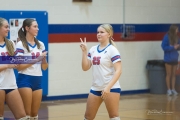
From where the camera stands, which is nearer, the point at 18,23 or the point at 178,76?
the point at 18,23

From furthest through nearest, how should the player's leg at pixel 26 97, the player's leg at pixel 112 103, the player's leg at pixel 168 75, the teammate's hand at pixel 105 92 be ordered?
the player's leg at pixel 168 75, the player's leg at pixel 26 97, the player's leg at pixel 112 103, the teammate's hand at pixel 105 92

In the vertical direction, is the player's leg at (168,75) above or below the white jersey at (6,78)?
below

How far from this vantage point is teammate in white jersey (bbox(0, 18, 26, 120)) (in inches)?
311

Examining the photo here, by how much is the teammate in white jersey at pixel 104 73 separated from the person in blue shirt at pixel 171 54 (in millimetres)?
7129

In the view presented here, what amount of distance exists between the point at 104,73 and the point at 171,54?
24.5 feet

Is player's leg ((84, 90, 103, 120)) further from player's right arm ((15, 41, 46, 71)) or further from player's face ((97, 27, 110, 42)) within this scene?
player's right arm ((15, 41, 46, 71))

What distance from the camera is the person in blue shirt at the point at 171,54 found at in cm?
1465

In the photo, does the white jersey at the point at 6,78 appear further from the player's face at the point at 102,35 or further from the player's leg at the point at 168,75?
the player's leg at the point at 168,75

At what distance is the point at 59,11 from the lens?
42.8 feet

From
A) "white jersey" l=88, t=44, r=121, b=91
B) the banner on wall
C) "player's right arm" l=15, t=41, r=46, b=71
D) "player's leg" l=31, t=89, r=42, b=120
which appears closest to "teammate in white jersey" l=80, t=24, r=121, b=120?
"white jersey" l=88, t=44, r=121, b=91

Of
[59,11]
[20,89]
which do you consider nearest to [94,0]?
[59,11]

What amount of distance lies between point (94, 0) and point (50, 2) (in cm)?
144

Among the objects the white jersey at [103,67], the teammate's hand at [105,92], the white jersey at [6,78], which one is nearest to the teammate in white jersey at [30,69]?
the white jersey at [6,78]

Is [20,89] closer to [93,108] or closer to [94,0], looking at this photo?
[93,108]
